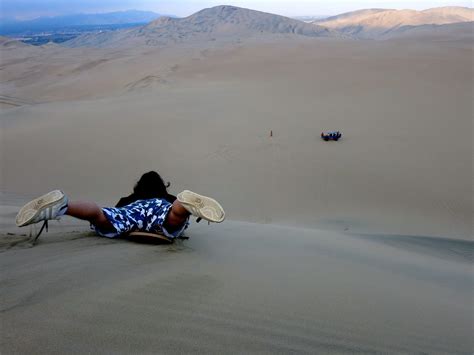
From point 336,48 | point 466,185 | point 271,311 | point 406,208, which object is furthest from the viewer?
point 336,48

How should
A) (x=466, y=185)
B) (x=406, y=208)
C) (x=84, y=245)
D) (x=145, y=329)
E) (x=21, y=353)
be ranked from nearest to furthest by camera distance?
1. (x=21, y=353)
2. (x=145, y=329)
3. (x=84, y=245)
4. (x=406, y=208)
5. (x=466, y=185)

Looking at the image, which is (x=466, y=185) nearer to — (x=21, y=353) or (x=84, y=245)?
(x=84, y=245)

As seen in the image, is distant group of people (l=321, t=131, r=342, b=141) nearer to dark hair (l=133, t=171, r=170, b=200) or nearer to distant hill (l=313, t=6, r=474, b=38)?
dark hair (l=133, t=171, r=170, b=200)

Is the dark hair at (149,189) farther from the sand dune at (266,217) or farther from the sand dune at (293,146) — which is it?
the sand dune at (293,146)

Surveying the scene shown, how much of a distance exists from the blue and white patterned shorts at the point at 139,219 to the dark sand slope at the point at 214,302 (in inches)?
4.7

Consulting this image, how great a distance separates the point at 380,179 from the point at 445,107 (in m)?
5.05

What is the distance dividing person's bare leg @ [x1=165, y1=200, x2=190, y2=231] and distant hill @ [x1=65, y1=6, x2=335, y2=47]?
38.7 m

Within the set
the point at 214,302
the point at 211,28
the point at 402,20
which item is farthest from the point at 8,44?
the point at 402,20

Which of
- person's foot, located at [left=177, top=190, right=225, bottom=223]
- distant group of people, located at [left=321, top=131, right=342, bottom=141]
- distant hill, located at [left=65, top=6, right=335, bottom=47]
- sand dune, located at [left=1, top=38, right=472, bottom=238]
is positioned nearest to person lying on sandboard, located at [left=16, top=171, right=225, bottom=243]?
person's foot, located at [left=177, top=190, right=225, bottom=223]

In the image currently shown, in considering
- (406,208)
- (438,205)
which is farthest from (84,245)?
(438,205)

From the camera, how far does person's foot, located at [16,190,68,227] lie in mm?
2262

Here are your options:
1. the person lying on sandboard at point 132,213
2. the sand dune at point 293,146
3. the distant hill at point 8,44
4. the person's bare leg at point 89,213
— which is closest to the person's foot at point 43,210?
the person lying on sandboard at point 132,213

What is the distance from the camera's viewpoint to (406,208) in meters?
5.33

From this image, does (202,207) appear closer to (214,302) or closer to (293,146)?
(214,302)
